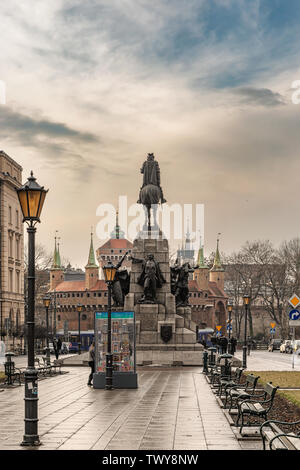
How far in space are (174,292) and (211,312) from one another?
8297cm

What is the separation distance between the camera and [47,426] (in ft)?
46.7

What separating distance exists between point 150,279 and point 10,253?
30920 mm

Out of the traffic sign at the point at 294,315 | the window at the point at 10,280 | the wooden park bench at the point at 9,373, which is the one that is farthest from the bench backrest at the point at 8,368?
the window at the point at 10,280

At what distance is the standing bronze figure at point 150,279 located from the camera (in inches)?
1593

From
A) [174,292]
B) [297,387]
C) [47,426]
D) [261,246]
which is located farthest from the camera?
[261,246]

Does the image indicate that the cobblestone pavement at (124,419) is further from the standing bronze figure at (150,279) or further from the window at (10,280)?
the window at (10,280)

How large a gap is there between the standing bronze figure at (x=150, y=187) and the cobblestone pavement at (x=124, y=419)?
65.7 ft

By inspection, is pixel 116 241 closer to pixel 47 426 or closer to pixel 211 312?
pixel 211 312

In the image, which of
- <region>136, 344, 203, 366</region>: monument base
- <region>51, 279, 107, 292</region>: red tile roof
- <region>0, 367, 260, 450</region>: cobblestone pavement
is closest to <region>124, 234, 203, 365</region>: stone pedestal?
<region>136, 344, 203, 366</region>: monument base

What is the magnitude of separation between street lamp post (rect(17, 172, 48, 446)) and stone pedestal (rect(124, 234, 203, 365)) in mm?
24330

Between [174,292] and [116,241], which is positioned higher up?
[116,241]

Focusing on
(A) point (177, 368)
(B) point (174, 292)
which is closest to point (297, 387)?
(A) point (177, 368)

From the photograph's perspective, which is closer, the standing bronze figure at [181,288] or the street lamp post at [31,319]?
the street lamp post at [31,319]

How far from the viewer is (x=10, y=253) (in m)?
68.8
